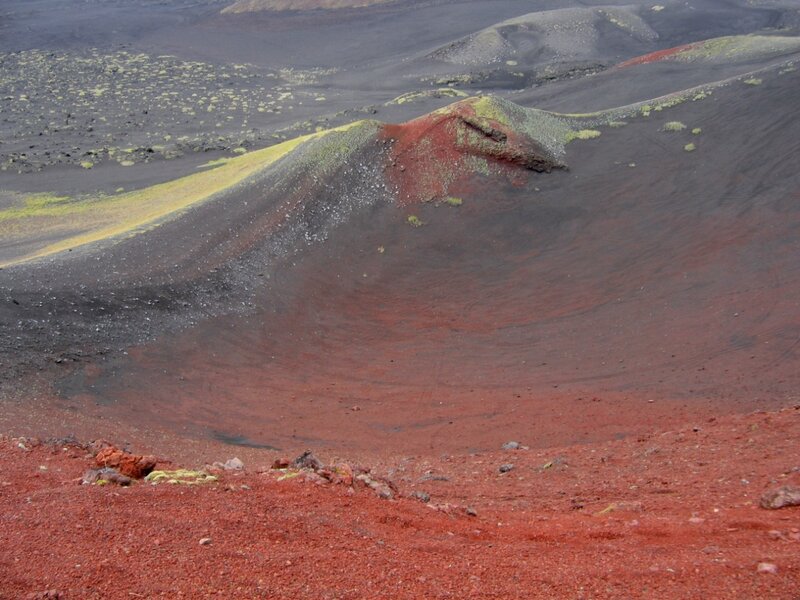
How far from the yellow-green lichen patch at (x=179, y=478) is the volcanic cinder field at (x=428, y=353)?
0.05 metres

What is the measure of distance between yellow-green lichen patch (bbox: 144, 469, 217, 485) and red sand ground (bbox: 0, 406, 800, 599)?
201mm

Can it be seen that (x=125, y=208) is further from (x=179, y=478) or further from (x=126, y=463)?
(x=179, y=478)

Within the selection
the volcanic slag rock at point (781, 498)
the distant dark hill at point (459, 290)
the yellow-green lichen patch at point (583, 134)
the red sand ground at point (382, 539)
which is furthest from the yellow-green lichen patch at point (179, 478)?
the yellow-green lichen patch at point (583, 134)

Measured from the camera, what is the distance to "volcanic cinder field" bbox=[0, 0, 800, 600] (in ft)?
23.1

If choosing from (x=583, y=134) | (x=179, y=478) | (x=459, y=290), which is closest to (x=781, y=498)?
(x=179, y=478)

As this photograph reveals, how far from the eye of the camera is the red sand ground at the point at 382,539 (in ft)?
21.0

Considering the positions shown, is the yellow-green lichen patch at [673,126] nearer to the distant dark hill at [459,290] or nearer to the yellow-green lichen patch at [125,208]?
the distant dark hill at [459,290]

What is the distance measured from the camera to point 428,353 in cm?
1805

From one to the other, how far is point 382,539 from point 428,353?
1068cm

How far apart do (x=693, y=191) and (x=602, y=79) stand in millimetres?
16267

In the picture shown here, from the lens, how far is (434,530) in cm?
793

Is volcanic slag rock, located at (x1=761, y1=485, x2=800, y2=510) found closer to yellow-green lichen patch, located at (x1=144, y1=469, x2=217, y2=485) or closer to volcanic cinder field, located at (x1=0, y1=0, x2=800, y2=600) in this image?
volcanic cinder field, located at (x1=0, y1=0, x2=800, y2=600)

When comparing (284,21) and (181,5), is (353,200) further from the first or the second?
(181,5)

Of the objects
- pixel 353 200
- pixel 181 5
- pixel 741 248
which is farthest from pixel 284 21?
pixel 741 248
